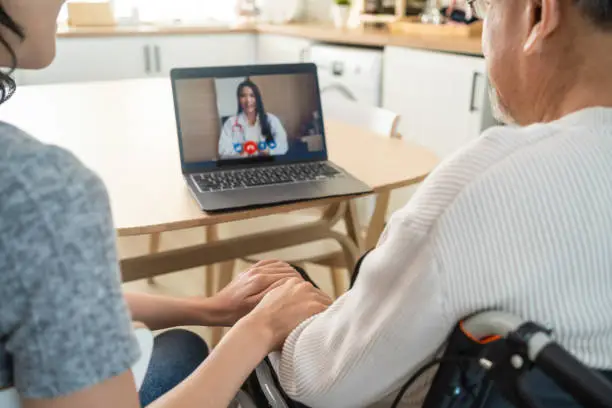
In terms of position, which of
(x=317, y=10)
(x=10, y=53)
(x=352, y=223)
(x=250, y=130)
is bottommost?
(x=352, y=223)

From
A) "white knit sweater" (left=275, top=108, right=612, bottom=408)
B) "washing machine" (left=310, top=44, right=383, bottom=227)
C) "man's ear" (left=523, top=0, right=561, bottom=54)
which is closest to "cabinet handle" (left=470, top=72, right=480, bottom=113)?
"washing machine" (left=310, top=44, right=383, bottom=227)

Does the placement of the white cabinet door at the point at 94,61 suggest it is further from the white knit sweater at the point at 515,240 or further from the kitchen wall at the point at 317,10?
the white knit sweater at the point at 515,240

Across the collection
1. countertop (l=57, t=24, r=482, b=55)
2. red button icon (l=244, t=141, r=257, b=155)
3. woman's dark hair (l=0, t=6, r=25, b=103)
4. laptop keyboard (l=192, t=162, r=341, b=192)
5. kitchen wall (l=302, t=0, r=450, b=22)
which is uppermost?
woman's dark hair (l=0, t=6, r=25, b=103)

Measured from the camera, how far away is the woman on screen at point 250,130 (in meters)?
1.33

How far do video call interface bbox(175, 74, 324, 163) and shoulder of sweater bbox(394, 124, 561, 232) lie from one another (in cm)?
78

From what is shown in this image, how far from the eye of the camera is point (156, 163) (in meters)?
1.44

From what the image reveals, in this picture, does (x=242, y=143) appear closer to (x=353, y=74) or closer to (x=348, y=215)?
(x=348, y=215)

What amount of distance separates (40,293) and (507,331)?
1.25 feet

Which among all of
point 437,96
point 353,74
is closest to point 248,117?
point 437,96

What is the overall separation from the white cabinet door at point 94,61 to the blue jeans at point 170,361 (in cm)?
264

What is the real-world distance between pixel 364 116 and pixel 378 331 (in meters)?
1.41

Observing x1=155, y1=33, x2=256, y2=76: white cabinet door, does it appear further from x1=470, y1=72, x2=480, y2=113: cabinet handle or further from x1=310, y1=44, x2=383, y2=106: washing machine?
x1=470, y1=72, x2=480, y2=113: cabinet handle

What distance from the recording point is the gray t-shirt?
1.59ft

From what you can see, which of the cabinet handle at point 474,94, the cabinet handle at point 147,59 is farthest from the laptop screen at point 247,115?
Result: the cabinet handle at point 147,59
